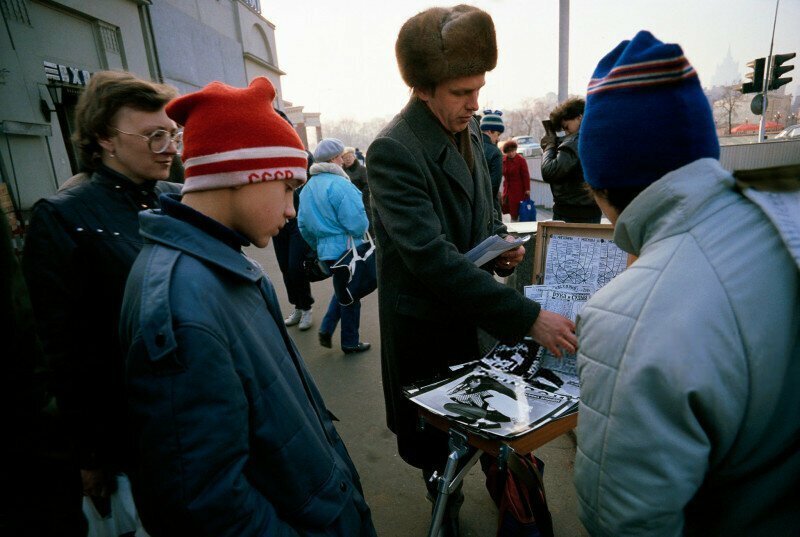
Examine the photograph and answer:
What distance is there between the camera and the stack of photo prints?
1443 millimetres

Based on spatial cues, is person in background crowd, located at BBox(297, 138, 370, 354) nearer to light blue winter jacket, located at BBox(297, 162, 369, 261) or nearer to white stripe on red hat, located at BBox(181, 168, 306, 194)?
light blue winter jacket, located at BBox(297, 162, 369, 261)

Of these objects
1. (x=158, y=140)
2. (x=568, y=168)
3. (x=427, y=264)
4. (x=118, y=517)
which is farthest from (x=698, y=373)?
(x=568, y=168)

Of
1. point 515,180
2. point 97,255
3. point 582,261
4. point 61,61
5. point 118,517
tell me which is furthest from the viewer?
point 61,61

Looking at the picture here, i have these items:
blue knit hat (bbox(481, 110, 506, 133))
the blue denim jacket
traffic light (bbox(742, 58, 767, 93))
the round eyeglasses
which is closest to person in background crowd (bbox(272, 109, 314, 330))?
blue knit hat (bbox(481, 110, 506, 133))

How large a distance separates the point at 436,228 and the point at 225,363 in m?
0.95

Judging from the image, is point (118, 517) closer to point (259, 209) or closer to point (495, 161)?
point (259, 209)

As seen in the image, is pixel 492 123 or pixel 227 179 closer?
pixel 227 179

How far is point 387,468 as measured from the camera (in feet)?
9.11

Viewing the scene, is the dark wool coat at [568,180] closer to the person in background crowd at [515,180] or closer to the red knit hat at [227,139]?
the person in background crowd at [515,180]

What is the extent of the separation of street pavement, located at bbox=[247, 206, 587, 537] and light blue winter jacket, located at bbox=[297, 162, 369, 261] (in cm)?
114

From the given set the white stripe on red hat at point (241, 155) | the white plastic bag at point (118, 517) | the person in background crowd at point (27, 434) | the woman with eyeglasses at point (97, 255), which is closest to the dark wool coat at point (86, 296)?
the woman with eyeglasses at point (97, 255)

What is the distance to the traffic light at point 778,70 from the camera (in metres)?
9.62

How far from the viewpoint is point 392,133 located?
170 cm

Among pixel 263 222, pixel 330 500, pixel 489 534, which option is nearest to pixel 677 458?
pixel 330 500
